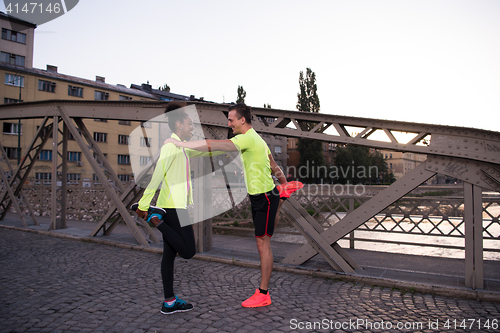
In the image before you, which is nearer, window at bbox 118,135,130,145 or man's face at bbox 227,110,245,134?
man's face at bbox 227,110,245,134

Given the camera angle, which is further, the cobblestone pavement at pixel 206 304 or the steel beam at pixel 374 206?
the steel beam at pixel 374 206

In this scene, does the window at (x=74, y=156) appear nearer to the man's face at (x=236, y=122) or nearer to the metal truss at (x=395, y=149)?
the metal truss at (x=395, y=149)

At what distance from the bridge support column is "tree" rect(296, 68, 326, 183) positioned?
49432 mm

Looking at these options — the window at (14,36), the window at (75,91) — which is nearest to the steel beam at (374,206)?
the window at (75,91)

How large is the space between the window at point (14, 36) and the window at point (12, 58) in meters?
1.92

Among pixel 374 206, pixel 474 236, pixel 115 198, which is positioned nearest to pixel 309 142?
pixel 115 198

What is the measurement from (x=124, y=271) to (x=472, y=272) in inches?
186

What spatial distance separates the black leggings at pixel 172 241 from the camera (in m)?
3.54

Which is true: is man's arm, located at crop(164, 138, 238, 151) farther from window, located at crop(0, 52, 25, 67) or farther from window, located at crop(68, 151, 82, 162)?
window, located at crop(0, 52, 25, 67)

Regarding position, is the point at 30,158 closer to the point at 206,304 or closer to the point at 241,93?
the point at 206,304

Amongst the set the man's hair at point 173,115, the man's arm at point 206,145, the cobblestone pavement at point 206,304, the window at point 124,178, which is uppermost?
the man's hair at point 173,115

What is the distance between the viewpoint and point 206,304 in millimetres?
3846

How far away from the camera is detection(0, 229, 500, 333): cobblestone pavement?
10.7ft

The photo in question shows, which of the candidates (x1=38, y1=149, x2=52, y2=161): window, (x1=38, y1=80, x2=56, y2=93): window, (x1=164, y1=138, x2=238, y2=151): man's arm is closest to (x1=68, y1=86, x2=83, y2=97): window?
(x1=38, y1=80, x2=56, y2=93): window
